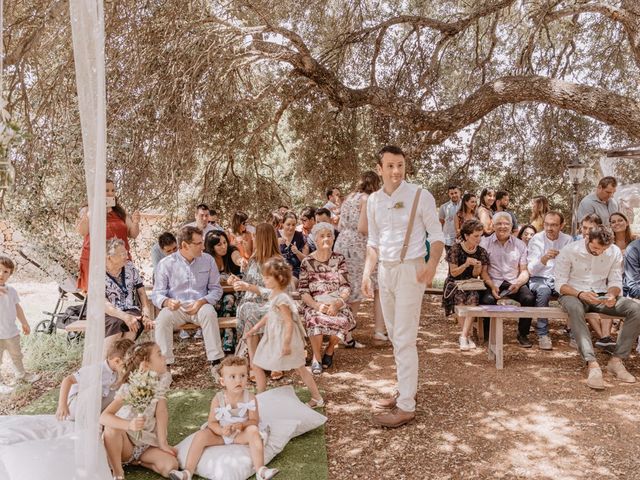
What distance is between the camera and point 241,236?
22.2ft

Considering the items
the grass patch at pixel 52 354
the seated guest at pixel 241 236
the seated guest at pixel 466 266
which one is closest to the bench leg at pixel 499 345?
the seated guest at pixel 466 266

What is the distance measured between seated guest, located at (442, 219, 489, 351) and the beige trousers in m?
4.52

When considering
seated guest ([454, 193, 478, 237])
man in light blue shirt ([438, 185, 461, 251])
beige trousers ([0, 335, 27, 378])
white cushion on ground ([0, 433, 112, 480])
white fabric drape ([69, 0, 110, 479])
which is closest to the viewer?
white fabric drape ([69, 0, 110, 479])

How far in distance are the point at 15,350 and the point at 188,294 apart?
1.69 metres

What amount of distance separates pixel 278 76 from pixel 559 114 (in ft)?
16.8

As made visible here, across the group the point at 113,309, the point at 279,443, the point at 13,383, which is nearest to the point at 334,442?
the point at 279,443

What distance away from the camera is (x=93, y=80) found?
2229 mm

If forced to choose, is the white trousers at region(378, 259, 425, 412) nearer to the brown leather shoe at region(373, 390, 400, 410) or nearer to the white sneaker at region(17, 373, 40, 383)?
the brown leather shoe at region(373, 390, 400, 410)

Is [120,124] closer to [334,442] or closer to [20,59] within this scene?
[20,59]

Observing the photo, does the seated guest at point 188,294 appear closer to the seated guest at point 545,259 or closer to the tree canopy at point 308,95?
the tree canopy at point 308,95

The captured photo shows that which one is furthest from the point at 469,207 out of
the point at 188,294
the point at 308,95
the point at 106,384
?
the point at 106,384

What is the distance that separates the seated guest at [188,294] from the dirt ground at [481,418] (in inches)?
16.0

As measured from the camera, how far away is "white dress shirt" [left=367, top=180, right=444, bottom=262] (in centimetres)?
369

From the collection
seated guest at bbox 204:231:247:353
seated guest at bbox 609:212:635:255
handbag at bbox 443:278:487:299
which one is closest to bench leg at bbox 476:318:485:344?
handbag at bbox 443:278:487:299
